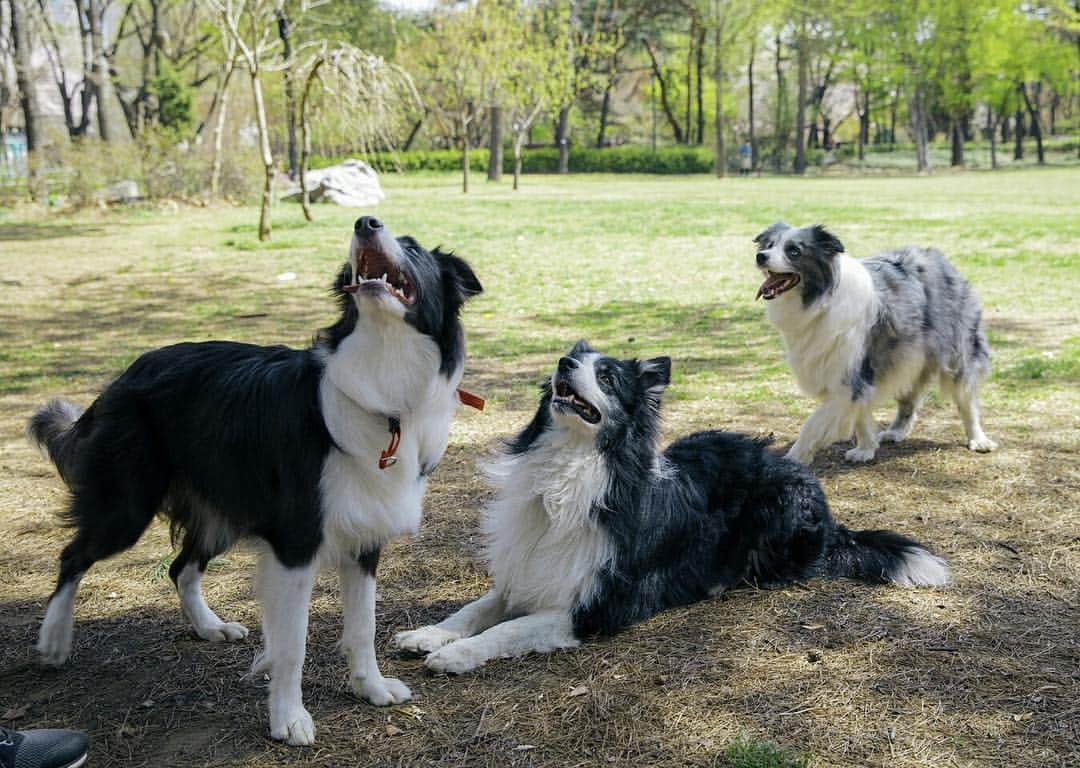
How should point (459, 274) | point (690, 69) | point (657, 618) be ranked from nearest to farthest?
1. point (459, 274)
2. point (657, 618)
3. point (690, 69)

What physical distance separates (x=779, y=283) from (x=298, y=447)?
4131mm

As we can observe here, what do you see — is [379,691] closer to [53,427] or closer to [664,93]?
[53,427]

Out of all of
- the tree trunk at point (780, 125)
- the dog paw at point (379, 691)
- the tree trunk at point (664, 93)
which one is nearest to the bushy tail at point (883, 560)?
the dog paw at point (379, 691)

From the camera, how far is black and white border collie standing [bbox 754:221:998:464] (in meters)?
6.41

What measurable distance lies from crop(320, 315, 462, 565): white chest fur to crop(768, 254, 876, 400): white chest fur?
381 cm

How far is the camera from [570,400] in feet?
13.3

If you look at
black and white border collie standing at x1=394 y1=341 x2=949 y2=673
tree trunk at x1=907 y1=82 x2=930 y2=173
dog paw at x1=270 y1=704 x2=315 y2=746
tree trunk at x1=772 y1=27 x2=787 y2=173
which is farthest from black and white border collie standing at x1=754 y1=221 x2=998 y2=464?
tree trunk at x1=772 y1=27 x2=787 y2=173

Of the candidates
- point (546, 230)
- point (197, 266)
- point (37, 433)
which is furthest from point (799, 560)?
point (546, 230)

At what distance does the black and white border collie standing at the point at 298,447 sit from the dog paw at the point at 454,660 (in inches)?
10.1

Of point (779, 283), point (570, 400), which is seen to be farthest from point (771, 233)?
point (570, 400)

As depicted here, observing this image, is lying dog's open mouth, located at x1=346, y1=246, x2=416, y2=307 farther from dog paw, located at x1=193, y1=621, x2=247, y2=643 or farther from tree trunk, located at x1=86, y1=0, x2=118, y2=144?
tree trunk, located at x1=86, y1=0, x2=118, y2=144

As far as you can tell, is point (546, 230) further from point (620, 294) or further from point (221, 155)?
point (221, 155)

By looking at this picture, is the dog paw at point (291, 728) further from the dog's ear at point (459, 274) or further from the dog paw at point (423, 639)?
the dog's ear at point (459, 274)

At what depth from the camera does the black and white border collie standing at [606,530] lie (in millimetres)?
4082
